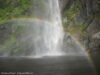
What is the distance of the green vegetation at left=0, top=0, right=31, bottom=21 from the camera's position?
111250 mm

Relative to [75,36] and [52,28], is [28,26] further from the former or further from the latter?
[75,36]

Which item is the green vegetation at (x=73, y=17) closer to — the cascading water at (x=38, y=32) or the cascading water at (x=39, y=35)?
the cascading water at (x=38, y=32)

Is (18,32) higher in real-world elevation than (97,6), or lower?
lower

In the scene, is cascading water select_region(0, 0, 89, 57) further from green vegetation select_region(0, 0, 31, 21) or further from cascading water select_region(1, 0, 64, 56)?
green vegetation select_region(0, 0, 31, 21)

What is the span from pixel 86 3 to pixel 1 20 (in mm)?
45552

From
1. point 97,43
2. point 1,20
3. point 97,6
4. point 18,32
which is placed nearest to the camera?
point 97,43

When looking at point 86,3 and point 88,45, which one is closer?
point 88,45

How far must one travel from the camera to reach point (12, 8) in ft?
374

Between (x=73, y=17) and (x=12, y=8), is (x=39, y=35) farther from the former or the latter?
(x=12, y=8)

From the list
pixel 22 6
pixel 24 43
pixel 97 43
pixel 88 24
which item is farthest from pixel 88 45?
pixel 22 6

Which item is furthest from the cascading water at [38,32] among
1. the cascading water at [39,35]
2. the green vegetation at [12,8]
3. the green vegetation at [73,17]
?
the green vegetation at [73,17]

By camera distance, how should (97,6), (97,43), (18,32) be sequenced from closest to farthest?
(97,43) < (97,6) < (18,32)

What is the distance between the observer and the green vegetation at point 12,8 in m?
111

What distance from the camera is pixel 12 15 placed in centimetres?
11231
